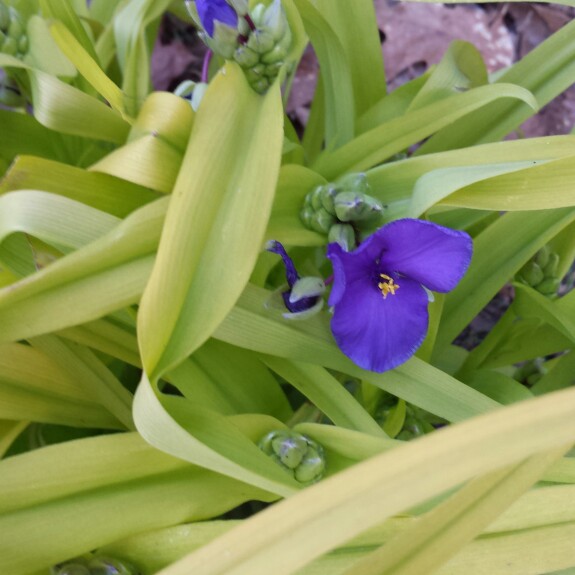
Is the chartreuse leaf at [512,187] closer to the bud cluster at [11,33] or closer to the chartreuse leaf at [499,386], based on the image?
the chartreuse leaf at [499,386]

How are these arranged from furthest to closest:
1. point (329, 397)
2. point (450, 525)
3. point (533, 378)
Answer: point (533, 378)
point (329, 397)
point (450, 525)

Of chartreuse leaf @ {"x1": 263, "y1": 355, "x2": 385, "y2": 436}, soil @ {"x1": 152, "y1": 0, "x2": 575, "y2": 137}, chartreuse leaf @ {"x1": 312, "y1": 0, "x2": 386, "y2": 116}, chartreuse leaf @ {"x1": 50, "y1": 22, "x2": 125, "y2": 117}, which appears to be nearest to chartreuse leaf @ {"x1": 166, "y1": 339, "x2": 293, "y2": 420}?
chartreuse leaf @ {"x1": 263, "y1": 355, "x2": 385, "y2": 436}

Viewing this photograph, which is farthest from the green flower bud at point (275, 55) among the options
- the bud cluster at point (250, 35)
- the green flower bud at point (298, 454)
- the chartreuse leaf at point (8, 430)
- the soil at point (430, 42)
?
the soil at point (430, 42)

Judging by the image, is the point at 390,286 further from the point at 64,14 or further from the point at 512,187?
the point at 64,14

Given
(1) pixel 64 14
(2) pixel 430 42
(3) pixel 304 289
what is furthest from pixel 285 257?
(2) pixel 430 42

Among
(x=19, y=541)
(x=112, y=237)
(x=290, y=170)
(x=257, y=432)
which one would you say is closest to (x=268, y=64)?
(x=290, y=170)

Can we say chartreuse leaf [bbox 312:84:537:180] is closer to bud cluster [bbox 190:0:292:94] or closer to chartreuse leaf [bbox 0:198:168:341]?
bud cluster [bbox 190:0:292:94]

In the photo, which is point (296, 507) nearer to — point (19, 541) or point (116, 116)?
point (19, 541)
